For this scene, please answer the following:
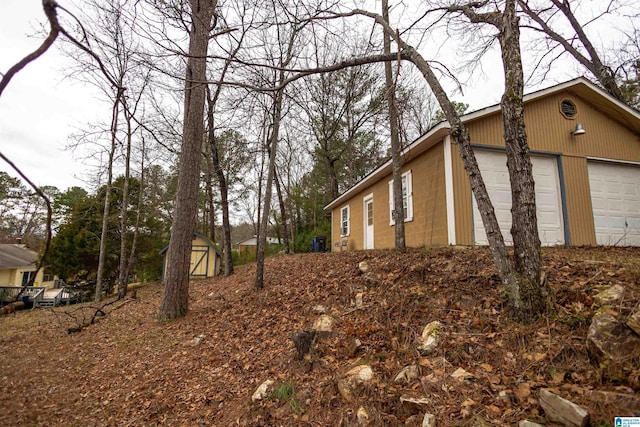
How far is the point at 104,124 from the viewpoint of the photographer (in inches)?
443

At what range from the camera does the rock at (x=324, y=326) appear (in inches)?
153

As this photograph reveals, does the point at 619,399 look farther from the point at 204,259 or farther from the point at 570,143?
the point at 204,259

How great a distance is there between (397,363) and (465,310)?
3.76 feet

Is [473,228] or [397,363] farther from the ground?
[473,228]

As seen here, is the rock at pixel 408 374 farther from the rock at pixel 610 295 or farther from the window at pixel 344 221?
the window at pixel 344 221

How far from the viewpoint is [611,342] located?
7.80 ft

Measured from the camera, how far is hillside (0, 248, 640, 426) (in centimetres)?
245

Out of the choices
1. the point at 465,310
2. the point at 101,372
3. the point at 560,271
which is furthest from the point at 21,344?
the point at 560,271

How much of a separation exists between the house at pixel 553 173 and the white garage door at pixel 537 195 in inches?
0.9

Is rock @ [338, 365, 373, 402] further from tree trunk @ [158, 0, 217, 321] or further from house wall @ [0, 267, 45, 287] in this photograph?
house wall @ [0, 267, 45, 287]

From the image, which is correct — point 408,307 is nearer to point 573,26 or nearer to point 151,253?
point 573,26

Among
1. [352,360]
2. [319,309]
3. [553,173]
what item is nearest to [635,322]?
[352,360]

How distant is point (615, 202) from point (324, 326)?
29.0ft

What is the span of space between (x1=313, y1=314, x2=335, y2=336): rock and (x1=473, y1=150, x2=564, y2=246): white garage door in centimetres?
427
